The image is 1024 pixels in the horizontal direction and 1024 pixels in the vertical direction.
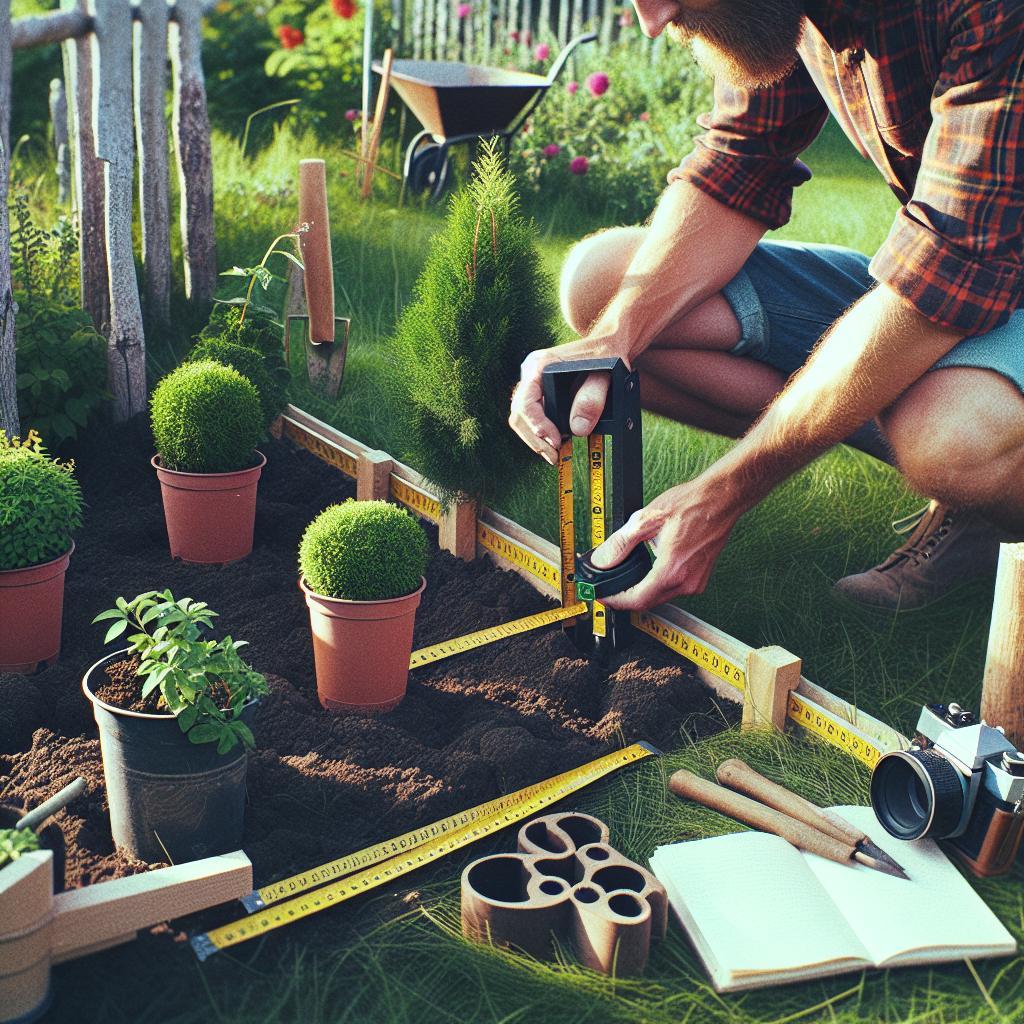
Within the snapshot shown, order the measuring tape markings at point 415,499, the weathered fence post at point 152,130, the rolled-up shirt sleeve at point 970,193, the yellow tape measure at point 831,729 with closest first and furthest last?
the rolled-up shirt sleeve at point 970,193, the yellow tape measure at point 831,729, the measuring tape markings at point 415,499, the weathered fence post at point 152,130

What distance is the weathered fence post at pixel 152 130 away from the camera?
188 inches

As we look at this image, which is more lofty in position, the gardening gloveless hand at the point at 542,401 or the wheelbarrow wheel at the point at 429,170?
the gardening gloveless hand at the point at 542,401

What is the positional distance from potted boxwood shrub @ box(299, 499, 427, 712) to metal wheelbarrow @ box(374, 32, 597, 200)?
12.4ft

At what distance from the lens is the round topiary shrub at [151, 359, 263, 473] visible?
3.64 meters

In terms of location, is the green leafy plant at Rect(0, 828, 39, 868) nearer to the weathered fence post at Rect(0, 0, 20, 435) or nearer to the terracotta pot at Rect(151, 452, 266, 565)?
the terracotta pot at Rect(151, 452, 266, 565)

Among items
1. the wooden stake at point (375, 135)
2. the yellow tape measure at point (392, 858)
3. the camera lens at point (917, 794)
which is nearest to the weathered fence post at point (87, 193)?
the wooden stake at point (375, 135)

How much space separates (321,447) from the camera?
14.5 ft

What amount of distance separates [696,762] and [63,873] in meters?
1.41

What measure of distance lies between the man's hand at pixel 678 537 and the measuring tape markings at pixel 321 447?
166 cm

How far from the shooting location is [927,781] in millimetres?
2336

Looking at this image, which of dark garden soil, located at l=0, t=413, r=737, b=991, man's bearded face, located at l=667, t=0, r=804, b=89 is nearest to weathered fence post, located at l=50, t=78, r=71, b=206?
dark garden soil, located at l=0, t=413, r=737, b=991

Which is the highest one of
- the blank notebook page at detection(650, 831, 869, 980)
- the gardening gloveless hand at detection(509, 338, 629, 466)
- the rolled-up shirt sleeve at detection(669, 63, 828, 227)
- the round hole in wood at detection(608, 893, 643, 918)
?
the rolled-up shirt sleeve at detection(669, 63, 828, 227)

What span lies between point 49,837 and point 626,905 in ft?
3.92

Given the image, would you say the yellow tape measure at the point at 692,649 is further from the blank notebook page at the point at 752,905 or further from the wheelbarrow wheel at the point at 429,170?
the wheelbarrow wheel at the point at 429,170
